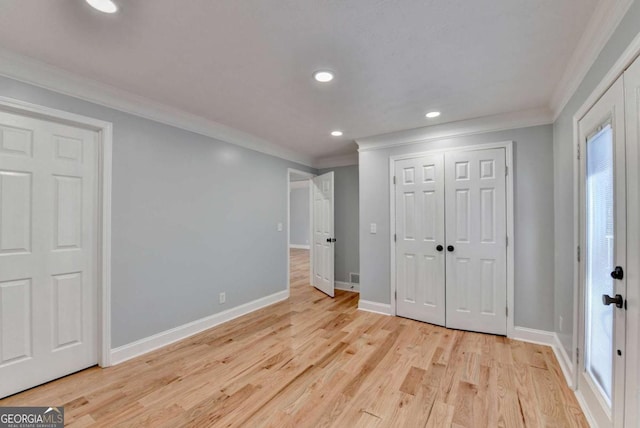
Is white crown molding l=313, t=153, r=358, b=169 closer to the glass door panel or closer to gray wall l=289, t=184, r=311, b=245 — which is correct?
the glass door panel

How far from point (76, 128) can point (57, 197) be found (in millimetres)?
599

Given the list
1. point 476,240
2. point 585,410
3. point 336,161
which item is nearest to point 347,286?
point 336,161

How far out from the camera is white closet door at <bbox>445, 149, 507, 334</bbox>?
300cm

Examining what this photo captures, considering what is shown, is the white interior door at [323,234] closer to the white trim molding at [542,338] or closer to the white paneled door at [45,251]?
the white trim molding at [542,338]

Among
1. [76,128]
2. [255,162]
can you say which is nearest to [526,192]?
Answer: [255,162]

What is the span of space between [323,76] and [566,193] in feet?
7.45

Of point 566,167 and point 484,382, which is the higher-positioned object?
point 566,167

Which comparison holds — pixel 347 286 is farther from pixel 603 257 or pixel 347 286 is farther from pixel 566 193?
pixel 603 257

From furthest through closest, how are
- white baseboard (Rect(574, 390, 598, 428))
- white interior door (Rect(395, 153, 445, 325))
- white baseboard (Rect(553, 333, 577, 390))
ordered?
white interior door (Rect(395, 153, 445, 325)) < white baseboard (Rect(553, 333, 577, 390)) < white baseboard (Rect(574, 390, 598, 428))

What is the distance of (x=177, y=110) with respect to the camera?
2.85m

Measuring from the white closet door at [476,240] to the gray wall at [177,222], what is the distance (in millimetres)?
2508

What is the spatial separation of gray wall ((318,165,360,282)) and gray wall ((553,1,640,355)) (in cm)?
274

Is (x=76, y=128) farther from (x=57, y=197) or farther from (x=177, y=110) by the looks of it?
(x=177, y=110)

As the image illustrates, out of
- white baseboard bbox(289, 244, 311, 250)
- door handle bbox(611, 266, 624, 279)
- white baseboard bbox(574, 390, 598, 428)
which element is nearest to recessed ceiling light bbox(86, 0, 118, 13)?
door handle bbox(611, 266, 624, 279)
